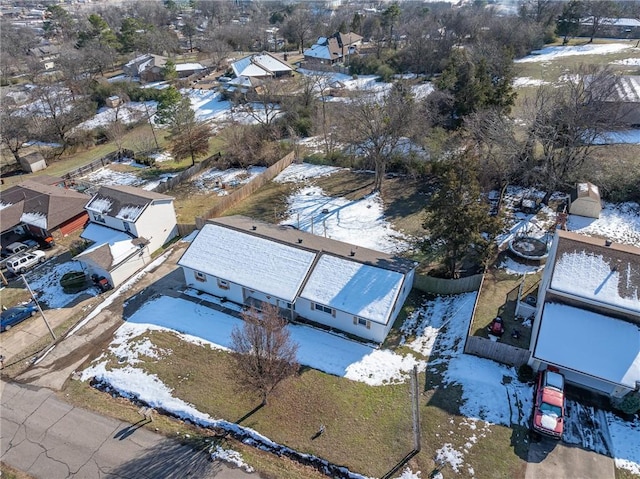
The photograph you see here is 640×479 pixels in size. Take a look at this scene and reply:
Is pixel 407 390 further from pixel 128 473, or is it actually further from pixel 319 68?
pixel 319 68

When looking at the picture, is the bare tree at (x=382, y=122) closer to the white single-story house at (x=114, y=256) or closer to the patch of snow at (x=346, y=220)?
the patch of snow at (x=346, y=220)

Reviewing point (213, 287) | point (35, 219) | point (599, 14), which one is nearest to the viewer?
point (213, 287)

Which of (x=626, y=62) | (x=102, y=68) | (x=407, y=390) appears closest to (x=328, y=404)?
(x=407, y=390)

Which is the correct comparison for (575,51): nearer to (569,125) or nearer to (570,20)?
(570,20)

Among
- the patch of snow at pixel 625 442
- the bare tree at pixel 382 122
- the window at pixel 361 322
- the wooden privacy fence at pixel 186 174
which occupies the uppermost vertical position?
the bare tree at pixel 382 122

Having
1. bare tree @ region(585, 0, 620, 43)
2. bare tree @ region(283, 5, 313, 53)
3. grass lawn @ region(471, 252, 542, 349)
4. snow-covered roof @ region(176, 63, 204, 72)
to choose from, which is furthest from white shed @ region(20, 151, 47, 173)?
bare tree @ region(585, 0, 620, 43)

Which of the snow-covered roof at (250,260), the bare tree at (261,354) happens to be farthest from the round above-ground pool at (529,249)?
the bare tree at (261,354)

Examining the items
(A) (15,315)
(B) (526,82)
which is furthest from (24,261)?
(B) (526,82)
